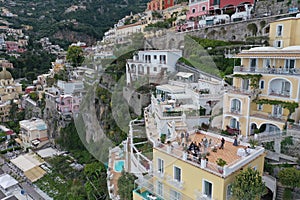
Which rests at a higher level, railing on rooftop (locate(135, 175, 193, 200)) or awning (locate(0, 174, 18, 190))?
railing on rooftop (locate(135, 175, 193, 200))

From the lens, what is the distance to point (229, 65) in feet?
70.0

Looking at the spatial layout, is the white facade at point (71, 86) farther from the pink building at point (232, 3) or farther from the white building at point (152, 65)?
the pink building at point (232, 3)

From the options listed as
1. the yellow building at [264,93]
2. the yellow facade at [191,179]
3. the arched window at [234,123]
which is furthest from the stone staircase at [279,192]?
the arched window at [234,123]

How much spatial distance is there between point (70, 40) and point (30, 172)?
6359 centimetres

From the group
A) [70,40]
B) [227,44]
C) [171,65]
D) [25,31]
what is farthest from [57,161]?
[25,31]

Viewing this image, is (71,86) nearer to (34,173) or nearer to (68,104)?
(68,104)

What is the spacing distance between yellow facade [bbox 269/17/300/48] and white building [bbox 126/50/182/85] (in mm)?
10908

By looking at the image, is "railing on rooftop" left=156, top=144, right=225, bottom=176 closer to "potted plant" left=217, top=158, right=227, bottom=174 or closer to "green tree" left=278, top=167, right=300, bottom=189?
"potted plant" left=217, top=158, right=227, bottom=174

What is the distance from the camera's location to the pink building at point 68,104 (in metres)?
32.3

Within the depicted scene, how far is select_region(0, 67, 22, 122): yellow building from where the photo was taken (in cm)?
4475

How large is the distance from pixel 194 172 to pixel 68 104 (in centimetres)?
2711

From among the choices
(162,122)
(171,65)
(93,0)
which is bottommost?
(162,122)

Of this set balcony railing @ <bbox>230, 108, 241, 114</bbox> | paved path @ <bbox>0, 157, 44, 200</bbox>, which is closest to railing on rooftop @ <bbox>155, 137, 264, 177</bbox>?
balcony railing @ <bbox>230, 108, 241, 114</bbox>

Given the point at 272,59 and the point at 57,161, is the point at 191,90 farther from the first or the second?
the point at 57,161
